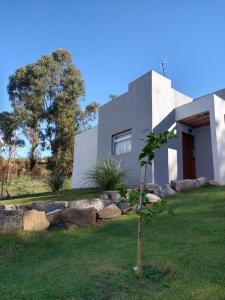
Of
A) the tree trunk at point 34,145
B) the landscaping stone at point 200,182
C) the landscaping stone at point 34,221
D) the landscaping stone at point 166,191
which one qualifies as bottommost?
the landscaping stone at point 34,221

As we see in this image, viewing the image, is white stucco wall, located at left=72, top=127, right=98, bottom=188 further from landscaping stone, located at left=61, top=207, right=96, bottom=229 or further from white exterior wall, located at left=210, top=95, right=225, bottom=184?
landscaping stone, located at left=61, top=207, right=96, bottom=229

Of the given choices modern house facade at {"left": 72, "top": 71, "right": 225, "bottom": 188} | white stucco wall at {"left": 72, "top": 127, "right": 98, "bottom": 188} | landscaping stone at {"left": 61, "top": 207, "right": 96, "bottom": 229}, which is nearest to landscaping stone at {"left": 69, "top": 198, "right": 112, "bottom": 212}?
landscaping stone at {"left": 61, "top": 207, "right": 96, "bottom": 229}

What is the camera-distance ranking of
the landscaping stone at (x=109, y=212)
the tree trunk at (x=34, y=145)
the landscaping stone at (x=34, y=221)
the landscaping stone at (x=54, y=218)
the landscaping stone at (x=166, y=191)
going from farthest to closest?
1. the tree trunk at (x=34, y=145)
2. the landscaping stone at (x=166, y=191)
3. the landscaping stone at (x=109, y=212)
4. the landscaping stone at (x=54, y=218)
5. the landscaping stone at (x=34, y=221)

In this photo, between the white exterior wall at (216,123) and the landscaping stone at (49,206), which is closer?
the landscaping stone at (49,206)

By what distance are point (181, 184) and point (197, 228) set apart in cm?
394

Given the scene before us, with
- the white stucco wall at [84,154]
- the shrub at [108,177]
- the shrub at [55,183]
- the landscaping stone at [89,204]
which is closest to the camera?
the landscaping stone at [89,204]

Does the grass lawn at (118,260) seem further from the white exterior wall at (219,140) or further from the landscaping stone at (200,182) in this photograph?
the white exterior wall at (219,140)

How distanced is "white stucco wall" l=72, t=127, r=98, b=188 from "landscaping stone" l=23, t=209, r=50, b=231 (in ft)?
25.0

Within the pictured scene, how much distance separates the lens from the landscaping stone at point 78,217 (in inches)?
214

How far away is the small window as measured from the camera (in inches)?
444

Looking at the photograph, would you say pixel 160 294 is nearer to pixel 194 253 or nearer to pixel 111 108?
pixel 194 253

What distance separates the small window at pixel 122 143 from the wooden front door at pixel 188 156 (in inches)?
79.7

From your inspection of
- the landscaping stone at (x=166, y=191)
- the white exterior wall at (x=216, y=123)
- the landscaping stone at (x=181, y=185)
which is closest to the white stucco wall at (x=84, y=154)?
the white exterior wall at (x=216, y=123)

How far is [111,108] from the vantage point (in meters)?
12.3
